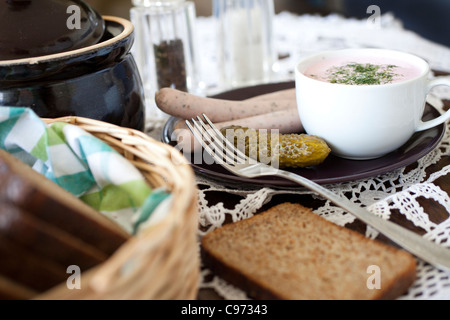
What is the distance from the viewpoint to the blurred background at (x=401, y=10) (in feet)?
7.55

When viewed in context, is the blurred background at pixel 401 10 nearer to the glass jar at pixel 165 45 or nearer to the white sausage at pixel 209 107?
the glass jar at pixel 165 45

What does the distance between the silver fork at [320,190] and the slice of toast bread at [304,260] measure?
23 mm

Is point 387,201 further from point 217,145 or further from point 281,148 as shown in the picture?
point 217,145

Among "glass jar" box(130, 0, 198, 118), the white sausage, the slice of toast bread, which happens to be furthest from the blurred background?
the slice of toast bread

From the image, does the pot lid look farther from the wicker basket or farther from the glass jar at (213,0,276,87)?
the glass jar at (213,0,276,87)

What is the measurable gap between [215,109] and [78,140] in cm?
39

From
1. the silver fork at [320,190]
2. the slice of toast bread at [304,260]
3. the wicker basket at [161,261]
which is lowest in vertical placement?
the slice of toast bread at [304,260]

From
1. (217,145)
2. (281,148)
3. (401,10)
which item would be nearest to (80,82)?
(217,145)

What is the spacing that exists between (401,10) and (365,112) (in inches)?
87.4

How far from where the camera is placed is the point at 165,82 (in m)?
1.35

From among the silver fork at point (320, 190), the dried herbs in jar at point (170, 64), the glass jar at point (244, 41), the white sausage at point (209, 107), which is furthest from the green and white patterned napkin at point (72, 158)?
the glass jar at point (244, 41)

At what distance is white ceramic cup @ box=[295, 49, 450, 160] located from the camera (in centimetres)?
87
